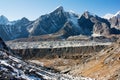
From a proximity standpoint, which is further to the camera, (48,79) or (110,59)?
(110,59)

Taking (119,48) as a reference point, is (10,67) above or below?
below

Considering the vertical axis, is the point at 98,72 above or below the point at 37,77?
above

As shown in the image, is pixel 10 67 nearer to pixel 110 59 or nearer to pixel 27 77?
pixel 27 77

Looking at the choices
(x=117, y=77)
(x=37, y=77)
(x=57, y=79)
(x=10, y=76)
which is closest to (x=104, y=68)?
(x=117, y=77)

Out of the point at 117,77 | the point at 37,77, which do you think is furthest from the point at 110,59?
the point at 37,77

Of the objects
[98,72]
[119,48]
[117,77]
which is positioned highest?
[119,48]

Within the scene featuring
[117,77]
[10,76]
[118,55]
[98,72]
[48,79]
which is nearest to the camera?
[10,76]

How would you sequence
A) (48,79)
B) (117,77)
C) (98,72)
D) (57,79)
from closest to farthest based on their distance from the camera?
(48,79) < (57,79) < (117,77) < (98,72)

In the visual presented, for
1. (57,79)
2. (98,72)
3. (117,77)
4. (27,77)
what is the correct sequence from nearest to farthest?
(27,77)
(57,79)
(117,77)
(98,72)

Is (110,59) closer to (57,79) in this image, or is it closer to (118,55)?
(118,55)
